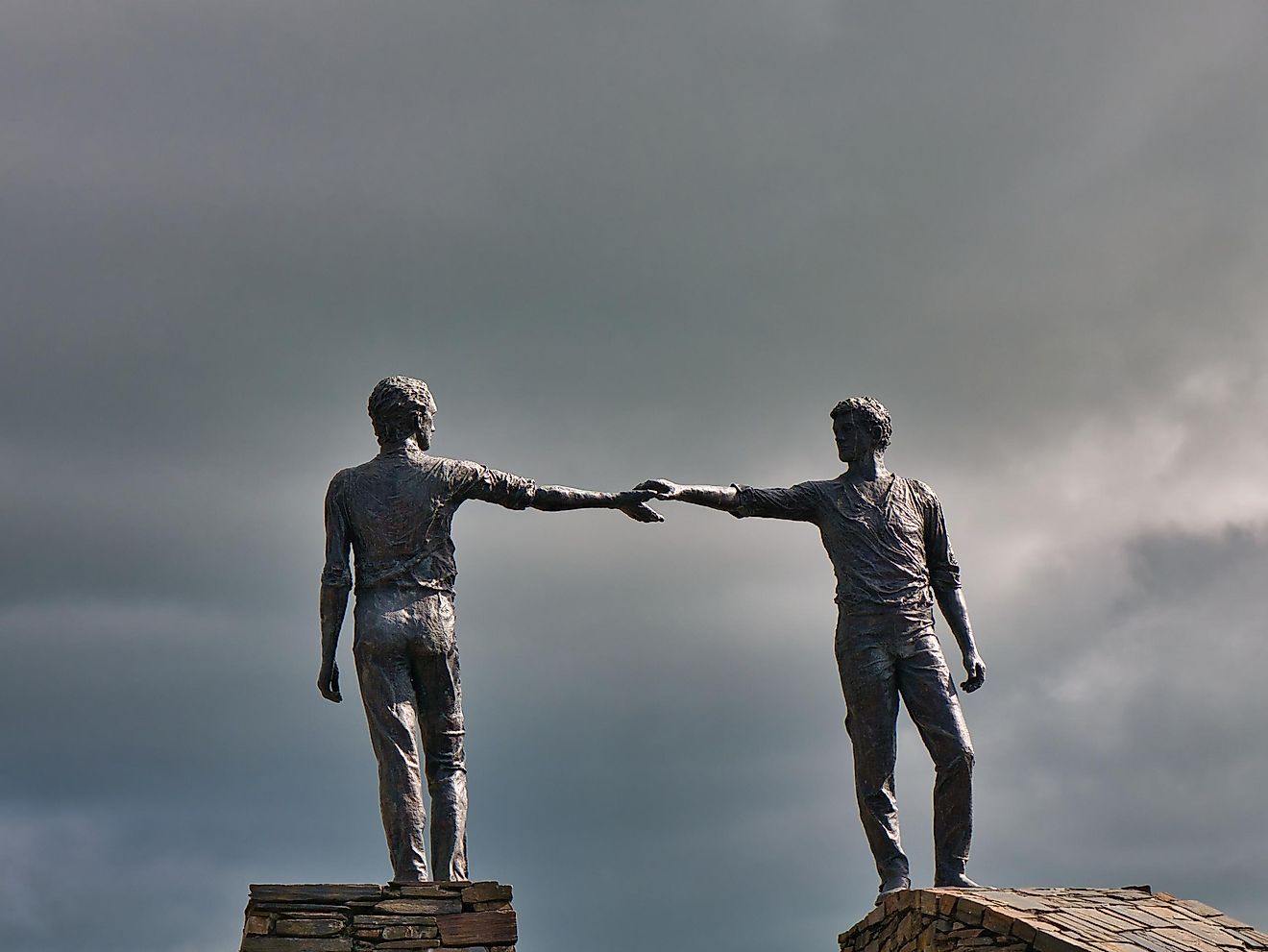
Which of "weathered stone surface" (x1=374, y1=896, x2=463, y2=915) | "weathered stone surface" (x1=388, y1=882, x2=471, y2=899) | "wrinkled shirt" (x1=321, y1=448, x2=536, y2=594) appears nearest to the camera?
"weathered stone surface" (x1=374, y1=896, x2=463, y2=915)

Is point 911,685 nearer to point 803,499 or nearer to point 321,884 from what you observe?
point 803,499

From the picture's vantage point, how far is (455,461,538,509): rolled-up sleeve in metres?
15.4

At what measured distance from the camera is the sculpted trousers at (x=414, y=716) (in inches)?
570

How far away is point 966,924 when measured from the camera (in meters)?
14.4

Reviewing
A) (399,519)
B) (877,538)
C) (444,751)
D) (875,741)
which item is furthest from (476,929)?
(877,538)

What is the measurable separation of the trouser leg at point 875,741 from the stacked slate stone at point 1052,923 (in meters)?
0.53

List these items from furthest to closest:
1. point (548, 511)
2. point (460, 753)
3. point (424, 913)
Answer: point (548, 511) < point (460, 753) < point (424, 913)

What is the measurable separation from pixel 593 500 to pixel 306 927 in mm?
4338

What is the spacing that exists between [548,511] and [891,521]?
2.80 m

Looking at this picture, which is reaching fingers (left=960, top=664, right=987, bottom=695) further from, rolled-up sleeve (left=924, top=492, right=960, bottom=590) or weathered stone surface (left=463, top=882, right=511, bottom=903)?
weathered stone surface (left=463, top=882, right=511, bottom=903)

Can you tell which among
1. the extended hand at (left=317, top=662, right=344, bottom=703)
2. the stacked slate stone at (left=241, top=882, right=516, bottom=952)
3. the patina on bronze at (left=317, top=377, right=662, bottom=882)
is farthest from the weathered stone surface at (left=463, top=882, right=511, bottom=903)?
the extended hand at (left=317, top=662, right=344, bottom=703)

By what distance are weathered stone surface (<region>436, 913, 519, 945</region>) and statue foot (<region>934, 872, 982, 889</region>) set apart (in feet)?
12.1

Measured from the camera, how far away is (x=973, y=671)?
16.6m

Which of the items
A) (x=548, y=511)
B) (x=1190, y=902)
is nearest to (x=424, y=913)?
(x=548, y=511)
